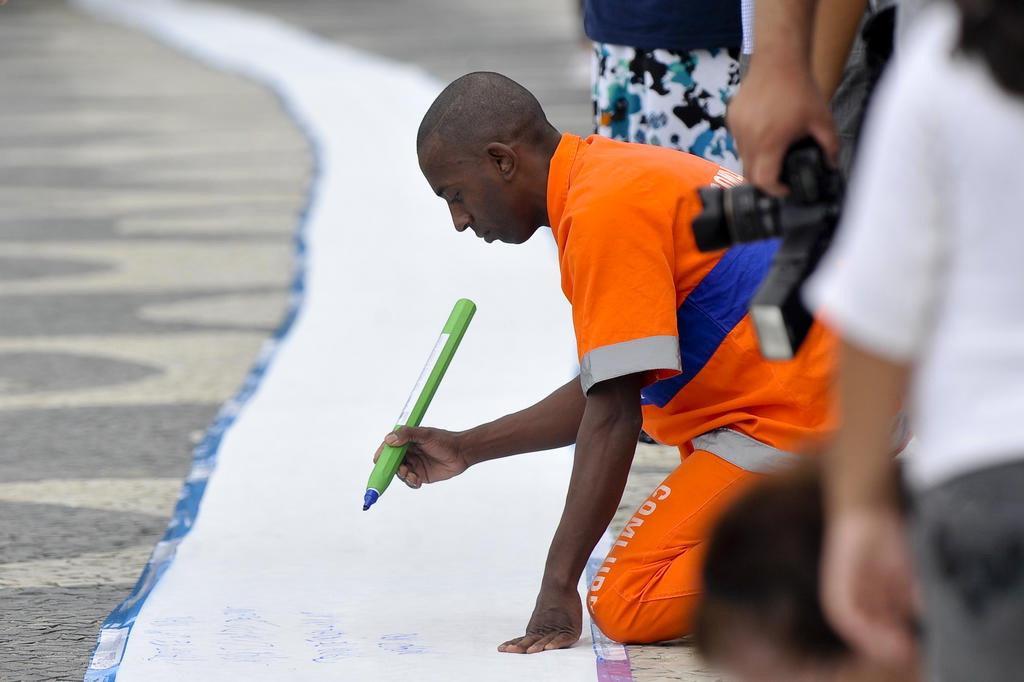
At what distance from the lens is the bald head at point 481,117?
2.84 m

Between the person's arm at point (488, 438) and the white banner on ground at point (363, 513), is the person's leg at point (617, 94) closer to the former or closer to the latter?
the white banner on ground at point (363, 513)

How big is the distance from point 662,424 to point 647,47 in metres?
1.24

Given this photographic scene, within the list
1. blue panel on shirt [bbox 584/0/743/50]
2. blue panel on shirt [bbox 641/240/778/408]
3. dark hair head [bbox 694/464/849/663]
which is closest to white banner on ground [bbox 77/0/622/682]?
blue panel on shirt [bbox 641/240/778/408]

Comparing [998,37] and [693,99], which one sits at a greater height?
[998,37]

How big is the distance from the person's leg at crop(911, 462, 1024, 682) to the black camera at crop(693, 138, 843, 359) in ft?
1.44

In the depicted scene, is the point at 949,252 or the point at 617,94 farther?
the point at 617,94

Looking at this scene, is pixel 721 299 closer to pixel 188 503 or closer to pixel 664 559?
pixel 664 559

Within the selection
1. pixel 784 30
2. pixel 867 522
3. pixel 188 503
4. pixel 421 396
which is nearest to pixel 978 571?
pixel 867 522

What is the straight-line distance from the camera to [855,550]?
4.39 ft

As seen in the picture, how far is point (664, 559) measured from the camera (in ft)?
9.33

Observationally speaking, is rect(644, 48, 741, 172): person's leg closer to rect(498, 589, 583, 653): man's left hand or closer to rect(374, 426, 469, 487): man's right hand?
rect(374, 426, 469, 487): man's right hand

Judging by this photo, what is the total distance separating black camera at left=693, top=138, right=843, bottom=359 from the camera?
5.78ft

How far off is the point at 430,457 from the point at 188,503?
88 cm
